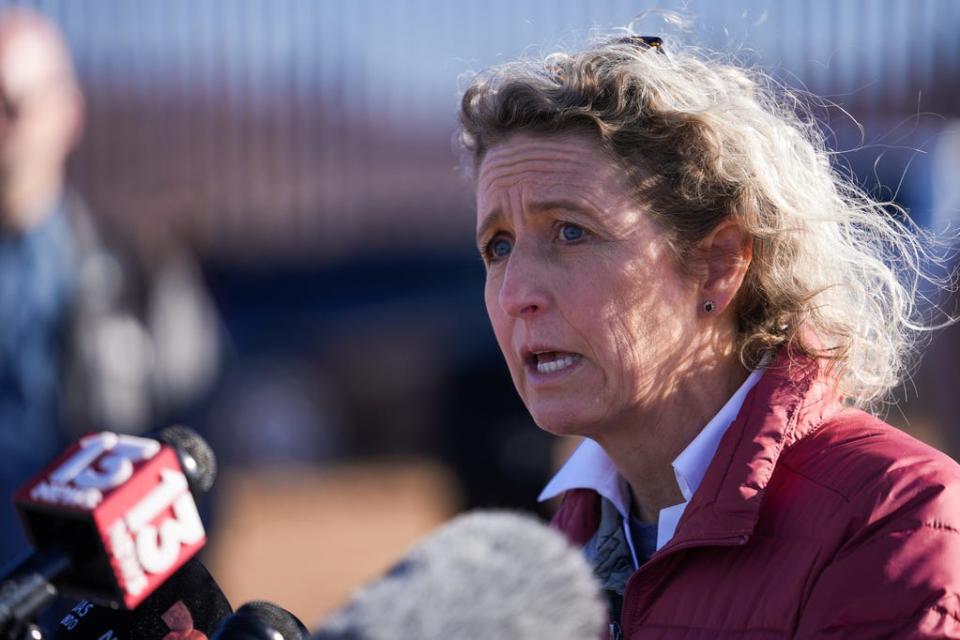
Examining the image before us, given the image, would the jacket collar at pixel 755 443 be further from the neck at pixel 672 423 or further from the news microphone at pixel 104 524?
the news microphone at pixel 104 524

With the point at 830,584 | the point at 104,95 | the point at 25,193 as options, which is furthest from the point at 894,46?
the point at 830,584

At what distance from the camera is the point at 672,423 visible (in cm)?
244

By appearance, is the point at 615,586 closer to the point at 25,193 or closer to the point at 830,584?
the point at 830,584

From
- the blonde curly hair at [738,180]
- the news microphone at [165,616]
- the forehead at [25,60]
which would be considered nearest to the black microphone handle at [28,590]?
the news microphone at [165,616]

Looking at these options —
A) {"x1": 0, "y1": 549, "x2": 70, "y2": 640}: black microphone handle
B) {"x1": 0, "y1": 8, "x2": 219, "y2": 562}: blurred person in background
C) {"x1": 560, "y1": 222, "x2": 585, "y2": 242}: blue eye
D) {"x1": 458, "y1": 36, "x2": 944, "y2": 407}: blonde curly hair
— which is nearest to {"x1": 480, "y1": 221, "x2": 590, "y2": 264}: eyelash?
{"x1": 560, "y1": 222, "x2": 585, "y2": 242}: blue eye

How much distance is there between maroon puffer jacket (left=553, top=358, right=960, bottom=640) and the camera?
5.83 ft

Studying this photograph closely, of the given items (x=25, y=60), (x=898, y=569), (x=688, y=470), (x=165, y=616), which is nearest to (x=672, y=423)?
(x=688, y=470)

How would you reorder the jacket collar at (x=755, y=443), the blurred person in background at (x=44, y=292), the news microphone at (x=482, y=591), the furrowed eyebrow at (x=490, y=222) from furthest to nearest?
the blurred person in background at (x=44, y=292)
the furrowed eyebrow at (x=490, y=222)
the jacket collar at (x=755, y=443)
the news microphone at (x=482, y=591)

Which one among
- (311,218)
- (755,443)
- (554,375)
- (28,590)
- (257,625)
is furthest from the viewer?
(311,218)

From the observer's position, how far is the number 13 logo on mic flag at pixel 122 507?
5.04 feet

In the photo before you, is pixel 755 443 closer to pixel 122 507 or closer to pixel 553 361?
pixel 553 361

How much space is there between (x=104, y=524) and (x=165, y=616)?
436mm

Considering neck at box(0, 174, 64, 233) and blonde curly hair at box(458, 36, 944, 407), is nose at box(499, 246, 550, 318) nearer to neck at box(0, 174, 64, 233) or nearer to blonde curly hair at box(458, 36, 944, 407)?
blonde curly hair at box(458, 36, 944, 407)

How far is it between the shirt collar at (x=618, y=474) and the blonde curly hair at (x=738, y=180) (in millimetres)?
129
